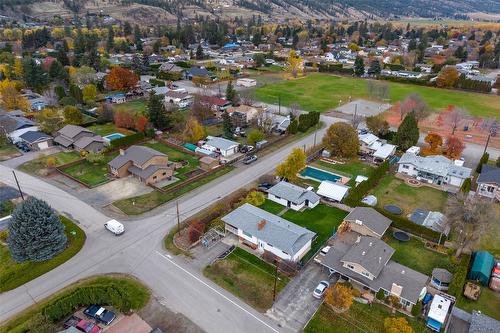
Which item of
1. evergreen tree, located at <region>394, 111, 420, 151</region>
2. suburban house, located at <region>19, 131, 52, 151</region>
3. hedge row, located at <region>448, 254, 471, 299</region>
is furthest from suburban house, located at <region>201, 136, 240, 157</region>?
hedge row, located at <region>448, 254, 471, 299</region>

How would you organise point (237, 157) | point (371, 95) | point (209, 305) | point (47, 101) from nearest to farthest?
point (209, 305) < point (237, 157) < point (47, 101) < point (371, 95)

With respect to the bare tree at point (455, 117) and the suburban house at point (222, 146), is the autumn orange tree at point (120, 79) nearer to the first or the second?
the suburban house at point (222, 146)

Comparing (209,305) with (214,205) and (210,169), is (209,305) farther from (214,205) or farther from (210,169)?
(210,169)

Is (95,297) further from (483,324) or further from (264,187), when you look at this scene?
(483,324)

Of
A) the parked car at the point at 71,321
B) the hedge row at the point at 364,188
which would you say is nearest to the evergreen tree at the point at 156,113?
the hedge row at the point at 364,188

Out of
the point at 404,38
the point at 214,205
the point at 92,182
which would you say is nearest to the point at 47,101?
the point at 92,182

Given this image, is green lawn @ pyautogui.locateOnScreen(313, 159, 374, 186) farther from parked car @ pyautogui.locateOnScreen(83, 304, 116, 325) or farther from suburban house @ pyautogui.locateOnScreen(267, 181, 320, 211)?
parked car @ pyautogui.locateOnScreen(83, 304, 116, 325)
